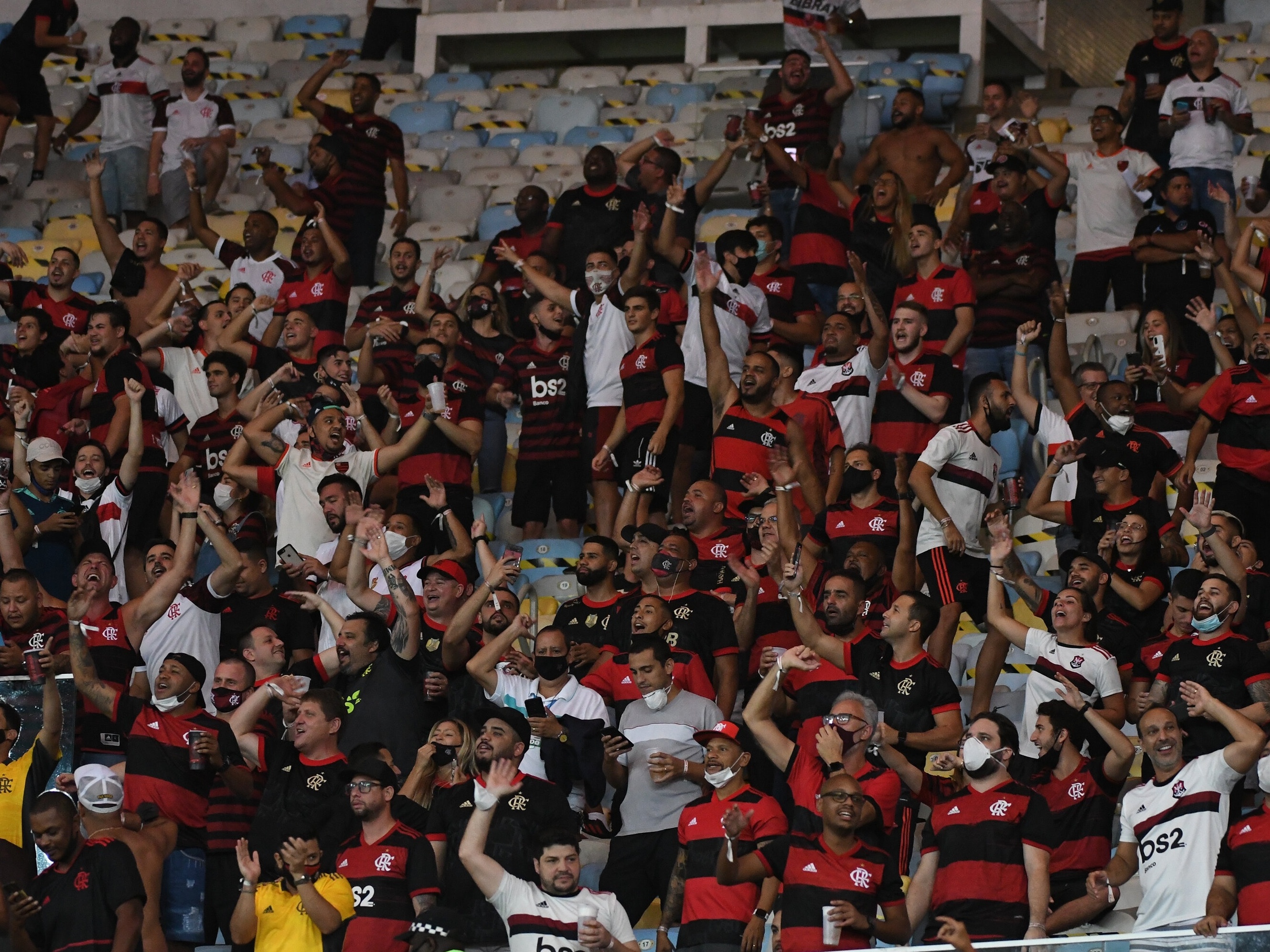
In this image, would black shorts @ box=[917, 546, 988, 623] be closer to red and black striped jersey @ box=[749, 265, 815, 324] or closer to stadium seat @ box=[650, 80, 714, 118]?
red and black striped jersey @ box=[749, 265, 815, 324]

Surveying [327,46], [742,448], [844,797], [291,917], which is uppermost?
[327,46]

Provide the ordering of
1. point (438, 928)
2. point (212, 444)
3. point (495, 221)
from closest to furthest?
point (438, 928), point (212, 444), point (495, 221)

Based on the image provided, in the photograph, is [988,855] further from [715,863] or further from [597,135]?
[597,135]

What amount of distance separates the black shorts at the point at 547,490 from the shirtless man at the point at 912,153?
2824 millimetres

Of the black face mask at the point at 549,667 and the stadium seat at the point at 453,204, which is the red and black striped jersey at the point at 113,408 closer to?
the black face mask at the point at 549,667

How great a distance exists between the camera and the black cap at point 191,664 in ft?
30.8

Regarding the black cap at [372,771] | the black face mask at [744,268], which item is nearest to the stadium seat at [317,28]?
the black face mask at [744,268]

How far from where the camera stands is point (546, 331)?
1127 centimetres

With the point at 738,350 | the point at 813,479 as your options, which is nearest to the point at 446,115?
the point at 738,350

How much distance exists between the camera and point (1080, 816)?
834cm

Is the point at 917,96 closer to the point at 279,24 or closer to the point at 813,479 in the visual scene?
the point at 813,479

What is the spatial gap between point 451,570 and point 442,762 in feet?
3.89

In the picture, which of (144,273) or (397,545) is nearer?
(397,545)

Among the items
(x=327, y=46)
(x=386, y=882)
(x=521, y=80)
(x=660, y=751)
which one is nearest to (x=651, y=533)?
(x=660, y=751)
